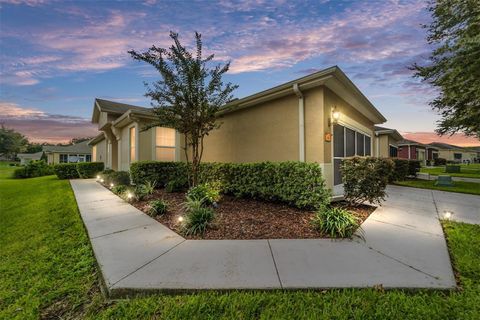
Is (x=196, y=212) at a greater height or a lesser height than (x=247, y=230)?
greater

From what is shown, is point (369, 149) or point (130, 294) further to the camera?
point (369, 149)

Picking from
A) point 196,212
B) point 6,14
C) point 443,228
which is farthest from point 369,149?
point 6,14

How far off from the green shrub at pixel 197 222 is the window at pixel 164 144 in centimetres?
687

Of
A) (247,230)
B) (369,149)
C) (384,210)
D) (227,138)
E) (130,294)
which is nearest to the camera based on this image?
(130,294)

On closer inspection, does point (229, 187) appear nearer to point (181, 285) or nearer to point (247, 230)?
point (247, 230)

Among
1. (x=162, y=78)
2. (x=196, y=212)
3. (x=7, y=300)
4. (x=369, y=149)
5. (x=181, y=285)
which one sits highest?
(x=162, y=78)

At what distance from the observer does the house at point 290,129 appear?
6.11 metres

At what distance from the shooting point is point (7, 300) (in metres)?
2.34

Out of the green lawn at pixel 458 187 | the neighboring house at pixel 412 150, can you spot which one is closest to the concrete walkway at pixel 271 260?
the green lawn at pixel 458 187

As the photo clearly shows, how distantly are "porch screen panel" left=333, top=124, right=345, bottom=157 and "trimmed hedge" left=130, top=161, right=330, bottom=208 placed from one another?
A: 2.30 m

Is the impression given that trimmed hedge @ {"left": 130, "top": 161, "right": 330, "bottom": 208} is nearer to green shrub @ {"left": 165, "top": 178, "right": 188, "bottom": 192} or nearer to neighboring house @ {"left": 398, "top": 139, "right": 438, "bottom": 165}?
green shrub @ {"left": 165, "top": 178, "right": 188, "bottom": 192}

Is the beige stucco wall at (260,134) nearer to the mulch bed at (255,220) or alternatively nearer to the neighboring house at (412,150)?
the mulch bed at (255,220)

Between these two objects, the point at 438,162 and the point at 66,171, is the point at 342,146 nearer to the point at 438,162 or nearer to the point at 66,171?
the point at 66,171

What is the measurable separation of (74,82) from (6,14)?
5670 millimetres
